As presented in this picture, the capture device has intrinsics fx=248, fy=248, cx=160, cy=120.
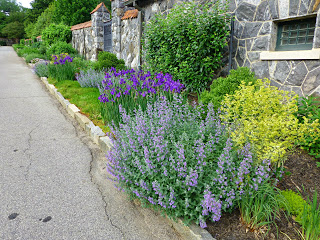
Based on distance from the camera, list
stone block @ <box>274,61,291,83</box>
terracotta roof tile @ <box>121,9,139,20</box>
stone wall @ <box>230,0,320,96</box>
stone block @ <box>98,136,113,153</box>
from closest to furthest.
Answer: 1. stone block @ <box>98,136,113,153</box>
2. stone wall @ <box>230,0,320,96</box>
3. stone block @ <box>274,61,291,83</box>
4. terracotta roof tile @ <box>121,9,139,20</box>

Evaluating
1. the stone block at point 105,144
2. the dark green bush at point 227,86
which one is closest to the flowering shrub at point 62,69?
the stone block at point 105,144

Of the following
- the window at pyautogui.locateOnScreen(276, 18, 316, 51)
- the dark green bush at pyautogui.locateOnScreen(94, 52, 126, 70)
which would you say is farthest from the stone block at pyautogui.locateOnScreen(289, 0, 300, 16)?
the dark green bush at pyautogui.locateOnScreen(94, 52, 126, 70)

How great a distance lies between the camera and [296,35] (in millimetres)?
4750

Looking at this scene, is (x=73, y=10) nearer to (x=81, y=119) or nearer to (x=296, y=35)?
(x=81, y=119)

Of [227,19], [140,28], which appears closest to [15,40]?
[140,28]

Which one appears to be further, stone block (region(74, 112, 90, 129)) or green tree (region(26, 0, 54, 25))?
green tree (region(26, 0, 54, 25))

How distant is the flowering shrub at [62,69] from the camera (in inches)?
357

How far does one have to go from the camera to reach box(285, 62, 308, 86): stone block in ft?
14.7

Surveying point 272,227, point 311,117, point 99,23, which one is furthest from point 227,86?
point 99,23

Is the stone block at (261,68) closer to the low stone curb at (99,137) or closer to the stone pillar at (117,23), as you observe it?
the low stone curb at (99,137)

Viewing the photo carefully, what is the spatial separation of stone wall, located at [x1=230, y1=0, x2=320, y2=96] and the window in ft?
0.43

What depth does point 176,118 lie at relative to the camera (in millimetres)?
3299

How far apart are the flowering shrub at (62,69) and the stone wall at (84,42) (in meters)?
5.15

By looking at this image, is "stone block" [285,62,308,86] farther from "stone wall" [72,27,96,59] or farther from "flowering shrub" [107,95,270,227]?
"stone wall" [72,27,96,59]
